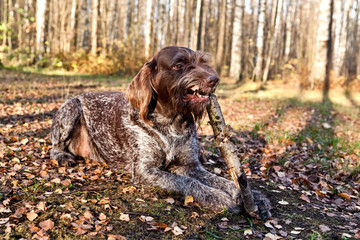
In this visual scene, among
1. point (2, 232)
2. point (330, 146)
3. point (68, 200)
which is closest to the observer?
point (2, 232)

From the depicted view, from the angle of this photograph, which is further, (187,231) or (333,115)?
(333,115)

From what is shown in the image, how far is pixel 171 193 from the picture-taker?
13.9 ft

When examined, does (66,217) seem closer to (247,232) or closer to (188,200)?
(188,200)

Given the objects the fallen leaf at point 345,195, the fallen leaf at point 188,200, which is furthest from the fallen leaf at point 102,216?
the fallen leaf at point 345,195

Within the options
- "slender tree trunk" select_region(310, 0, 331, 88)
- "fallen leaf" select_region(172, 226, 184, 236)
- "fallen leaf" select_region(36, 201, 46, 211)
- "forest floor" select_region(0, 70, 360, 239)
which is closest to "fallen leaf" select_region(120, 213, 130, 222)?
"forest floor" select_region(0, 70, 360, 239)

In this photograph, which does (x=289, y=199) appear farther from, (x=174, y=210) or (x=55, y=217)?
(x=55, y=217)

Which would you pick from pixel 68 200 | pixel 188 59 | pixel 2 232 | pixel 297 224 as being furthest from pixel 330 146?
pixel 2 232

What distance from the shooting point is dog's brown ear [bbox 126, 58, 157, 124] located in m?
4.16

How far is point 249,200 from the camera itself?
3643 millimetres

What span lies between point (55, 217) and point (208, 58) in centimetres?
261

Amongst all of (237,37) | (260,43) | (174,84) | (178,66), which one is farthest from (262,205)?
(237,37)

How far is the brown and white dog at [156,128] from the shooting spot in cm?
390

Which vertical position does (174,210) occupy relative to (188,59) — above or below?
below

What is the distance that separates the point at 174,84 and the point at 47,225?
80.6 inches
